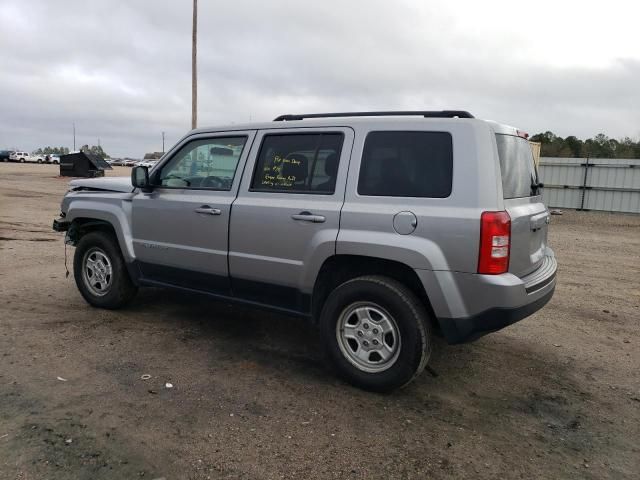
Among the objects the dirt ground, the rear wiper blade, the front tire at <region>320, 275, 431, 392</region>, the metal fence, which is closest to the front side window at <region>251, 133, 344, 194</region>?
the front tire at <region>320, 275, 431, 392</region>

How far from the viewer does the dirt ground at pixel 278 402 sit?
2.98 meters

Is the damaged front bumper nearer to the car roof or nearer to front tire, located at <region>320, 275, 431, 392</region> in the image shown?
the car roof

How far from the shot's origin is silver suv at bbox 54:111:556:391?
11.5ft

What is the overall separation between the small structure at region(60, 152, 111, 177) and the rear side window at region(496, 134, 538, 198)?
107ft

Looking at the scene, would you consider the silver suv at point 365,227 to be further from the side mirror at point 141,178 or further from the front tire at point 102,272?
the front tire at point 102,272

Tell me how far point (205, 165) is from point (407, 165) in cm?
198

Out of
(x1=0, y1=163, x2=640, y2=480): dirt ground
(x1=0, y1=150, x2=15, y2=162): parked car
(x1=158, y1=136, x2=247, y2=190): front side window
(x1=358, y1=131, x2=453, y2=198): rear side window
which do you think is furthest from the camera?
(x1=0, y1=150, x2=15, y2=162): parked car

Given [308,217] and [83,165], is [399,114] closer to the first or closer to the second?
[308,217]

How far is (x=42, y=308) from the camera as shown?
5.60 m

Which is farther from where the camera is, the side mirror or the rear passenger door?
the side mirror

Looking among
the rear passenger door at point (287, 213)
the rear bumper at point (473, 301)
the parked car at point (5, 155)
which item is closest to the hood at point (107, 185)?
the rear passenger door at point (287, 213)

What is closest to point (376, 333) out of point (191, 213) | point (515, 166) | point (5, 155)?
point (515, 166)

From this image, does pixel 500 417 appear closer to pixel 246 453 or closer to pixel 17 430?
pixel 246 453

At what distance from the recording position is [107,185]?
18.0ft
